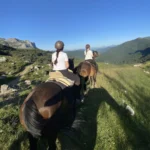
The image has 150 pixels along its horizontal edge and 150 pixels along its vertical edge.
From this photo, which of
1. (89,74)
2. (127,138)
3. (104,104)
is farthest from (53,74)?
(89,74)

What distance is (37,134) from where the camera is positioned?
679 cm

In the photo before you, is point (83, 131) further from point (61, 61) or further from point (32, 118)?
point (32, 118)

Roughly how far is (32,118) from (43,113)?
35cm

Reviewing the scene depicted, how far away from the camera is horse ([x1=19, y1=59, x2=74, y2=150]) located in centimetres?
668

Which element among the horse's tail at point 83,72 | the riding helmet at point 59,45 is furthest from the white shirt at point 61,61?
the horse's tail at point 83,72

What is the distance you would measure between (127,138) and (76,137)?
3143mm

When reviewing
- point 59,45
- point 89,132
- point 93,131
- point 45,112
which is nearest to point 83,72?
point 93,131

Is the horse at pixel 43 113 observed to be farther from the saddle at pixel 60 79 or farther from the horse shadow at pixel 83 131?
the horse shadow at pixel 83 131

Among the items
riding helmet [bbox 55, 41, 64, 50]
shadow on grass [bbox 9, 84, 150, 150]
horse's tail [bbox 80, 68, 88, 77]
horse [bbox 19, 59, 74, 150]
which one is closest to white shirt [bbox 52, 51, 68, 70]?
riding helmet [bbox 55, 41, 64, 50]

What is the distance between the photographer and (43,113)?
267 inches

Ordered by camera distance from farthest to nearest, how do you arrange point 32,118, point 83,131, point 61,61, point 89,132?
point 89,132
point 83,131
point 61,61
point 32,118

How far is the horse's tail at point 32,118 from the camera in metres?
6.66

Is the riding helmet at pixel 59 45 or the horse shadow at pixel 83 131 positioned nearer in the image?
the riding helmet at pixel 59 45

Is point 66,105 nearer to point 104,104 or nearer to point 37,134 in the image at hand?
point 37,134
